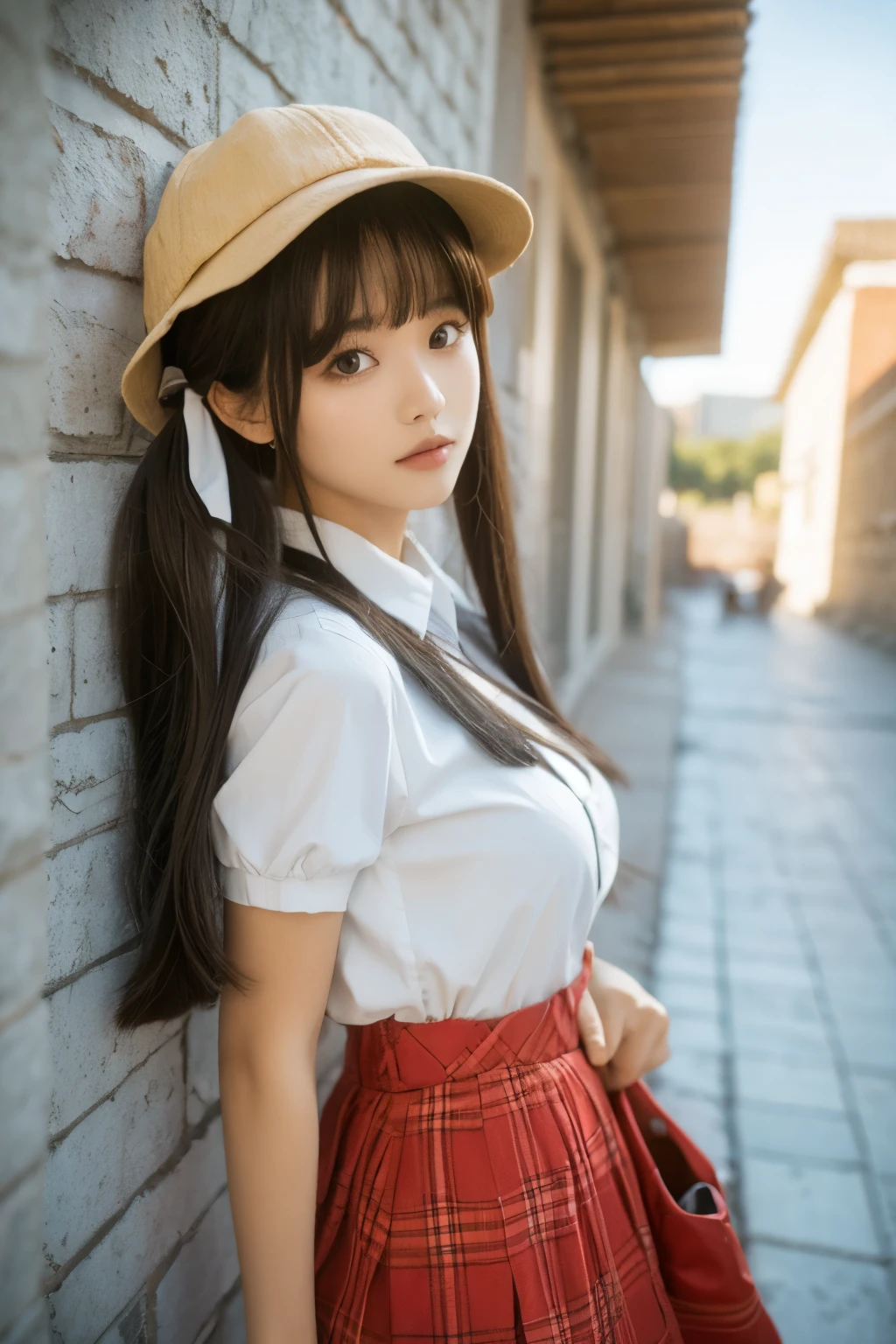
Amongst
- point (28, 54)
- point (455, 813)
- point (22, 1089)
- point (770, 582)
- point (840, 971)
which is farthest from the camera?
point (770, 582)

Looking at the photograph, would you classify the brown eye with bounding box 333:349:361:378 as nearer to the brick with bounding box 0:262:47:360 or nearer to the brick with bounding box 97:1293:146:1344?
the brick with bounding box 0:262:47:360

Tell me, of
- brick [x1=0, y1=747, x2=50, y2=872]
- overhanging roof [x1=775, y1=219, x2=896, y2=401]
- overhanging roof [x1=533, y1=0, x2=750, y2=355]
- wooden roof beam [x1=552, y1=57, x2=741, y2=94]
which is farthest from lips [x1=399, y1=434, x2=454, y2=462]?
overhanging roof [x1=775, y1=219, x2=896, y2=401]

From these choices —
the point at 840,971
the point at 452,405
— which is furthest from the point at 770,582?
the point at 452,405

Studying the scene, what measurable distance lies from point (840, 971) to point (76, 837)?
3082 millimetres

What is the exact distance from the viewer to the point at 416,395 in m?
1.10

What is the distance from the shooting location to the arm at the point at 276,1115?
99 cm

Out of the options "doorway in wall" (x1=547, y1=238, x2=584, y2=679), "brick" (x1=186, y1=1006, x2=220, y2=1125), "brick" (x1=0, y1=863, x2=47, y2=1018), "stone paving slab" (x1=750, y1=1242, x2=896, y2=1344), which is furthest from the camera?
"doorway in wall" (x1=547, y1=238, x2=584, y2=679)

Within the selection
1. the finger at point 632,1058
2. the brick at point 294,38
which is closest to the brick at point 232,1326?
the finger at point 632,1058

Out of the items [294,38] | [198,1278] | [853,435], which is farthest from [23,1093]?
[853,435]

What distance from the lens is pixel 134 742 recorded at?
1135 millimetres

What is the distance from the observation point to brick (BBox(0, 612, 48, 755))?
791 mm

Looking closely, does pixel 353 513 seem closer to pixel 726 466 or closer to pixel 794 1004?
pixel 794 1004

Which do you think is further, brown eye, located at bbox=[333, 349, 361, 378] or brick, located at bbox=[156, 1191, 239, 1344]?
brick, located at bbox=[156, 1191, 239, 1344]

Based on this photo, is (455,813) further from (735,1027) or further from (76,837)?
(735,1027)
